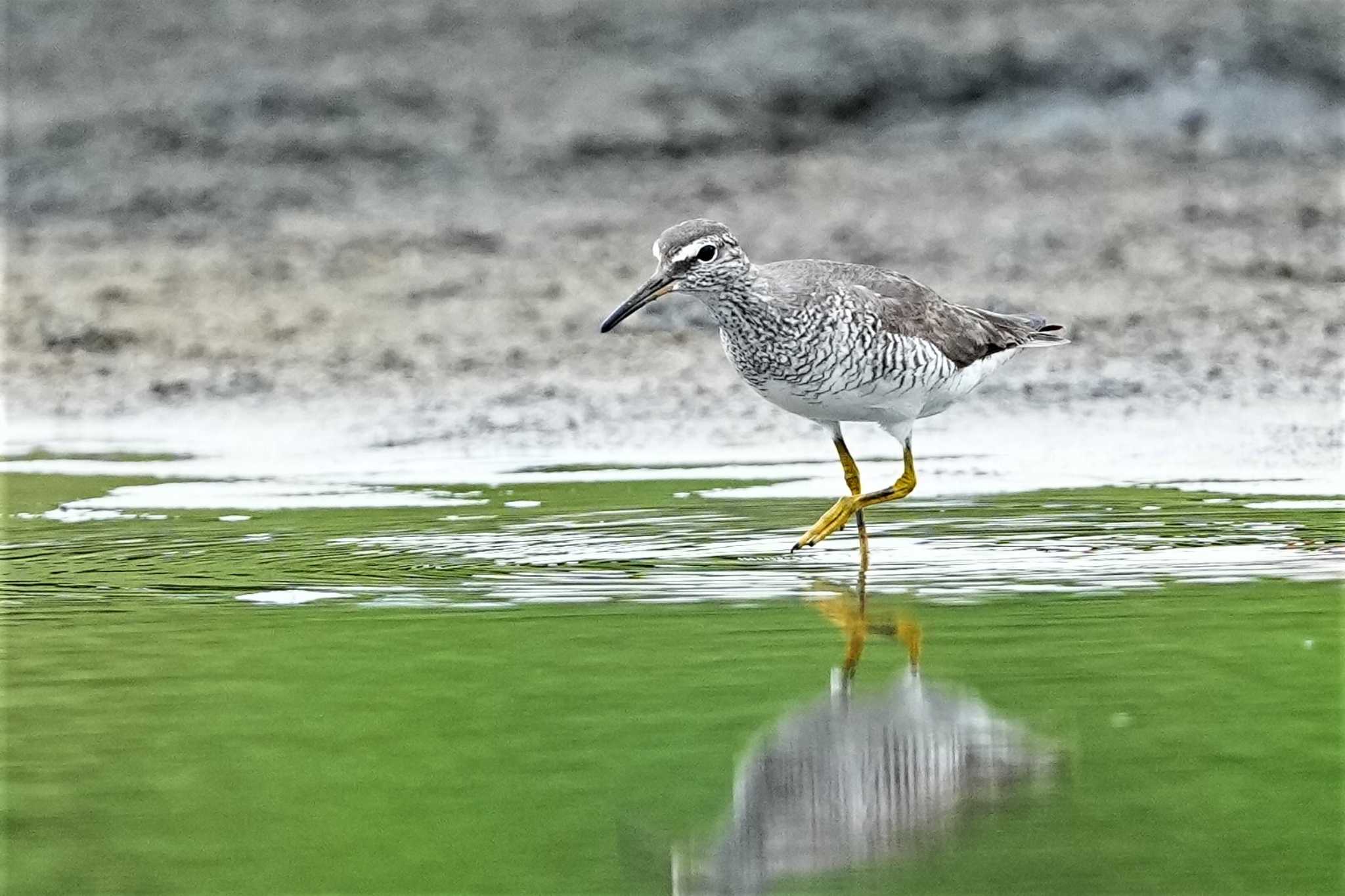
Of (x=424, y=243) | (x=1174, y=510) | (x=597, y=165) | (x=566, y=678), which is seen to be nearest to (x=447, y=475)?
(x=1174, y=510)

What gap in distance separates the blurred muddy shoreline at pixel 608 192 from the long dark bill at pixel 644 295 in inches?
128

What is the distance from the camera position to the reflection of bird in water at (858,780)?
5121 mm

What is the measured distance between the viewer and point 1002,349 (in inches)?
404

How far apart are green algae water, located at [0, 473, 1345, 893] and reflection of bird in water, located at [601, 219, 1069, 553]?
49 cm

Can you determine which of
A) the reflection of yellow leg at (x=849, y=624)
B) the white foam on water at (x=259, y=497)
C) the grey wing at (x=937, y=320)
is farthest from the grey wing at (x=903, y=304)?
the white foam on water at (x=259, y=497)

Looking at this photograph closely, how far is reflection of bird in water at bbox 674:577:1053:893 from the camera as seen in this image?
512cm

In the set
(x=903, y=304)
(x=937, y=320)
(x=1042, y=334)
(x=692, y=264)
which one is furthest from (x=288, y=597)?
(x=1042, y=334)

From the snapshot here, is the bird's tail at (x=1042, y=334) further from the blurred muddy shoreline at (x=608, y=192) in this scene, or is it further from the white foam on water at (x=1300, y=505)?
the blurred muddy shoreline at (x=608, y=192)

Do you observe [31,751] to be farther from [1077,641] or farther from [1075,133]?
[1075,133]

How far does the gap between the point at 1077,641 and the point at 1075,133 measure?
40.9ft

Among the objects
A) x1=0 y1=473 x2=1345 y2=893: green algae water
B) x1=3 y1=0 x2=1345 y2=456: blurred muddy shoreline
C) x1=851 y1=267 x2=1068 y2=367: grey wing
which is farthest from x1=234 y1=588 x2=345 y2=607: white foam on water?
x1=3 y1=0 x2=1345 y2=456: blurred muddy shoreline

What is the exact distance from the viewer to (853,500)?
31.2 feet

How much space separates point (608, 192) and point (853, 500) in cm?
918

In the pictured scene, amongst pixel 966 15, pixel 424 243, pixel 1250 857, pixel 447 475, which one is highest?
pixel 966 15
